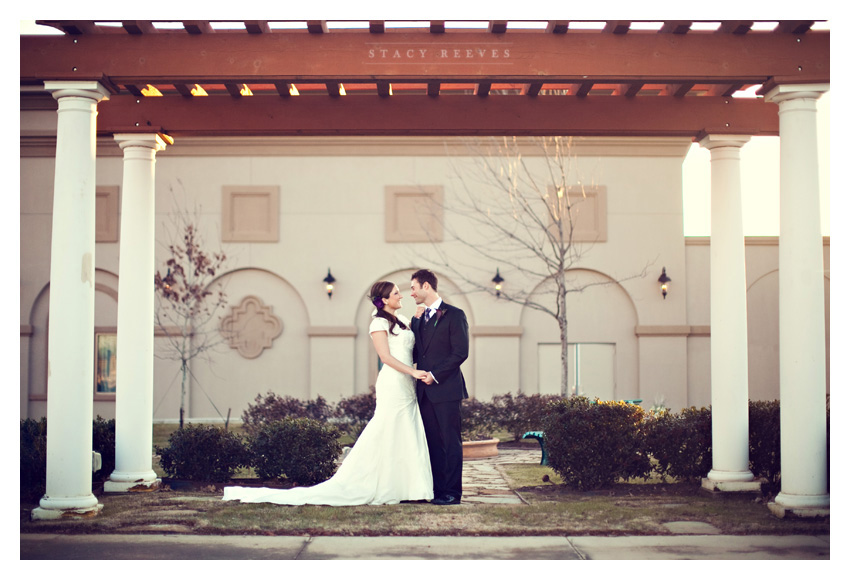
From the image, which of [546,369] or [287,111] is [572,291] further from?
[287,111]

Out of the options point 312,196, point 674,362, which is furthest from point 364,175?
point 674,362

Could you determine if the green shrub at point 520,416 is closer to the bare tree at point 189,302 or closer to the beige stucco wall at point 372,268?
the beige stucco wall at point 372,268

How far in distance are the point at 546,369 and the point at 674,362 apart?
2919 mm

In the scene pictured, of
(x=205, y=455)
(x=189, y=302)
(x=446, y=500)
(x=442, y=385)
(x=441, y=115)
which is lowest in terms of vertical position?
(x=446, y=500)

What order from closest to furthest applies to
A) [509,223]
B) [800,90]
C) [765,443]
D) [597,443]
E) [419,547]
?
[419,547] < [800,90] < [765,443] < [597,443] < [509,223]

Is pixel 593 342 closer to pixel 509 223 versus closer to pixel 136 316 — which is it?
pixel 509 223

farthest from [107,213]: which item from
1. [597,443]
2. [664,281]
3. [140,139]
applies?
[597,443]

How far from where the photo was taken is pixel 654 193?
1980 centimetres

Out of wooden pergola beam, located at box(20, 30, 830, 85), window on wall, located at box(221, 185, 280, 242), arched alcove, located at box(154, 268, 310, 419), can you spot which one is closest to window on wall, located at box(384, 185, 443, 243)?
window on wall, located at box(221, 185, 280, 242)

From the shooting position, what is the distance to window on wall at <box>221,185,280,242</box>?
A: 19719 mm

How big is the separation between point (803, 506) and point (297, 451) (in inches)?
204

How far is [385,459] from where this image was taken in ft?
27.8

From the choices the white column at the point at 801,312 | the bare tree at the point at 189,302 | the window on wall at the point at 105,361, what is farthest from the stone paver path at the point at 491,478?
the window on wall at the point at 105,361
